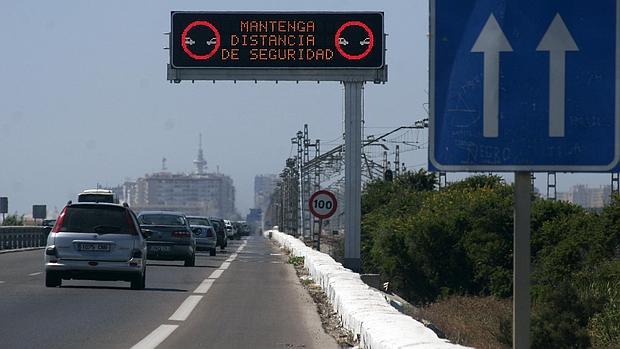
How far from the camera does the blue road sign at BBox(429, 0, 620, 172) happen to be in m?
5.61

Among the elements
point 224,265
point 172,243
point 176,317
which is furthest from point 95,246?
point 224,265

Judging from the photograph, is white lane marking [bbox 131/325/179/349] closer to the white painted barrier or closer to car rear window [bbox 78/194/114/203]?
the white painted barrier

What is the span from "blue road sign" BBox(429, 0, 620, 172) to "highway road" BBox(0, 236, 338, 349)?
932cm

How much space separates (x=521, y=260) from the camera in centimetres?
563

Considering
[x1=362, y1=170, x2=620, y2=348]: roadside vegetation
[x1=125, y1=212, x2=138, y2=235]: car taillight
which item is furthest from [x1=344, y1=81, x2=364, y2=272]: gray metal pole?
[x1=125, y1=212, x2=138, y2=235]: car taillight

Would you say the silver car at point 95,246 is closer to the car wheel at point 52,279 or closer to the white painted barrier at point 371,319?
the car wheel at point 52,279

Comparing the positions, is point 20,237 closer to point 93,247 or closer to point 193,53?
point 193,53

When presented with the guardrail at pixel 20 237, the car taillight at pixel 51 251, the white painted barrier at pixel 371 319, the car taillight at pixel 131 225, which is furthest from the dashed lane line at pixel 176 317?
the guardrail at pixel 20 237

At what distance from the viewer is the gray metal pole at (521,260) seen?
18.4 feet

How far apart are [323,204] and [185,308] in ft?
58.9

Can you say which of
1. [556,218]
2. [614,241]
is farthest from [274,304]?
A: [556,218]

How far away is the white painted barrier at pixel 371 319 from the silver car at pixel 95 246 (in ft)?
12.8

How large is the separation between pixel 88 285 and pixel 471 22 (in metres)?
21.7

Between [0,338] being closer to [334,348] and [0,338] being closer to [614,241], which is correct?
[334,348]
